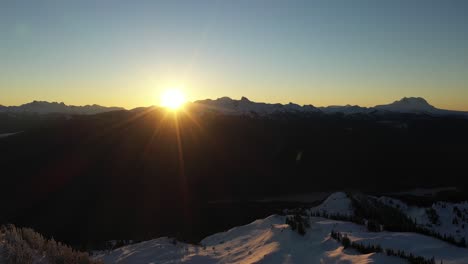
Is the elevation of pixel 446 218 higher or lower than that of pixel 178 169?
higher

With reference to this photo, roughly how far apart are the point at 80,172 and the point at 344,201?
53.3 metres

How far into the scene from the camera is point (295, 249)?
10.2 m

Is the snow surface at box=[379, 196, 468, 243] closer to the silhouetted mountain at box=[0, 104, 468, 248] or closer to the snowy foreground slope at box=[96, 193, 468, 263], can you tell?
the snowy foreground slope at box=[96, 193, 468, 263]

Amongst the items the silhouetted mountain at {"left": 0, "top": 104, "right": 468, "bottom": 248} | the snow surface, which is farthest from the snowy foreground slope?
the silhouetted mountain at {"left": 0, "top": 104, "right": 468, "bottom": 248}

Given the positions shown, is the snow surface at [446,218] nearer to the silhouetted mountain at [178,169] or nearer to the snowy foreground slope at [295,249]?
the snowy foreground slope at [295,249]

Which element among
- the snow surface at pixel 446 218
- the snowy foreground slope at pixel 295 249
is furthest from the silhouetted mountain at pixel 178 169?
the snowy foreground slope at pixel 295 249

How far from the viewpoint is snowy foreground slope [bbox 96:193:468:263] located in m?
9.00

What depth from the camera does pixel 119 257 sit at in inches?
487

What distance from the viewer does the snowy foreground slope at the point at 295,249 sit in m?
9.00

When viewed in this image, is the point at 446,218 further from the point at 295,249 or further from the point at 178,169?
the point at 178,169

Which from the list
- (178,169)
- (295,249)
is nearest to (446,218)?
(295,249)

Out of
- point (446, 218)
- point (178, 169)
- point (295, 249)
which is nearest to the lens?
point (295, 249)

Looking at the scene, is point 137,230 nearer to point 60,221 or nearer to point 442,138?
point 60,221

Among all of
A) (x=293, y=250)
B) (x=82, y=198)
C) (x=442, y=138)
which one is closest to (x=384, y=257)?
(x=293, y=250)
